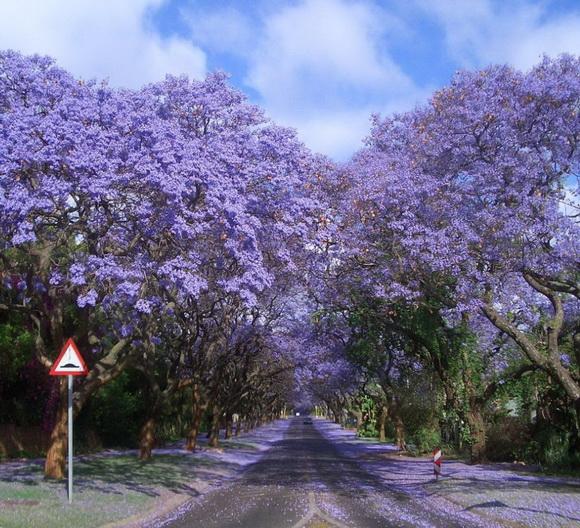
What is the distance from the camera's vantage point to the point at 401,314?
1085 inches

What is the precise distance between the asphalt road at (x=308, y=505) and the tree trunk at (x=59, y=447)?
12.4 ft

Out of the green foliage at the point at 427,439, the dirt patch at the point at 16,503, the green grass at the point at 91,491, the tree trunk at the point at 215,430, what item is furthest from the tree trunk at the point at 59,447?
the green foliage at the point at 427,439

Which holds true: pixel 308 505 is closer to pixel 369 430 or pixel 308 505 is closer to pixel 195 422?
pixel 195 422

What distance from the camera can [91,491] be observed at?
16.1 metres

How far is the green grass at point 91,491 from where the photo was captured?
1217cm

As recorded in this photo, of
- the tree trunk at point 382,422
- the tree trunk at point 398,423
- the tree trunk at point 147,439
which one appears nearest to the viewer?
the tree trunk at point 147,439

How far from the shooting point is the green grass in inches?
479

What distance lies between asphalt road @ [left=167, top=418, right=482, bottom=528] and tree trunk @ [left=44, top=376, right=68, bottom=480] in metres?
3.78

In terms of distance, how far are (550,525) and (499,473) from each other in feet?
38.2

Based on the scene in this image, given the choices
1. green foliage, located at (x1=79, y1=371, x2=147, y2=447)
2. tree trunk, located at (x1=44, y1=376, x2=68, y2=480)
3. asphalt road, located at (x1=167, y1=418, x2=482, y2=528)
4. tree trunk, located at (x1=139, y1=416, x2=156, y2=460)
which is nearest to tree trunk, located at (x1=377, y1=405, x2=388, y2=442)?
green foliage, located at (x1=79, y1=371, x2=147, y2=447)

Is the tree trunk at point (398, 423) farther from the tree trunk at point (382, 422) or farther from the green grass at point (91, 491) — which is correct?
the green grass at point (91, 491)

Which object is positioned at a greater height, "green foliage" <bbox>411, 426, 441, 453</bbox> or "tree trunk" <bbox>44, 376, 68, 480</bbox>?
"tree trunk" <bbox>44, 376, 68, 480</bbox>

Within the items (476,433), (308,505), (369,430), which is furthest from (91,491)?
(369,430)

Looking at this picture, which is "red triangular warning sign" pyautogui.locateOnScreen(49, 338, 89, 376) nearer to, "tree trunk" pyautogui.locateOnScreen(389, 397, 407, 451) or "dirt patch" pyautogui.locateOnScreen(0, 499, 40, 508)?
"dirt patch" pyautogui.locateOnScreen(0, 499, 40, 508)
